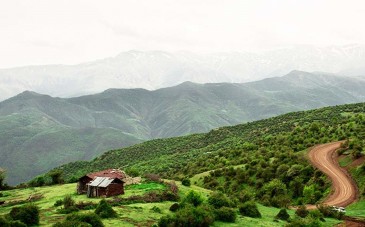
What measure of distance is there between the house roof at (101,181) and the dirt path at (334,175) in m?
25.1

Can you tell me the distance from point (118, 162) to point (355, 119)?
293 feet

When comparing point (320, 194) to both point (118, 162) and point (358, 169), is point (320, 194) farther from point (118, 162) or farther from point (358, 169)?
point (118, 162)

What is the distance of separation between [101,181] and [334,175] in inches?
1349

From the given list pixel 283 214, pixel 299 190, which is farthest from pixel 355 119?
pixel 283 214

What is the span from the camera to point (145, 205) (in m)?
40.1

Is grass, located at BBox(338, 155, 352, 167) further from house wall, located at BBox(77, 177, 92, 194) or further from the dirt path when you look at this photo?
house wall, located at BBox(77, 177, 92, 194)

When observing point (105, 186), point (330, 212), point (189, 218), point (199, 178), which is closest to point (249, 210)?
point (330, 212)

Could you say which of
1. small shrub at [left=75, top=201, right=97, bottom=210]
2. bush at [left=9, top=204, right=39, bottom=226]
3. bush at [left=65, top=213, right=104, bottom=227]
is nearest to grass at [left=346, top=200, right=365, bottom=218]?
small shrub at [left=75, top=201, right=97, bottom=210]

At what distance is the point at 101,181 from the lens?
4934 cm

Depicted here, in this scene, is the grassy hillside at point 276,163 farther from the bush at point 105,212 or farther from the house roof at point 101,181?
the bush at point 105,212

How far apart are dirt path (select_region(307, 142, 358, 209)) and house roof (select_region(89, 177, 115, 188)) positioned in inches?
987

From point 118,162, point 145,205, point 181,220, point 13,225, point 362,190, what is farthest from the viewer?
point 118,162

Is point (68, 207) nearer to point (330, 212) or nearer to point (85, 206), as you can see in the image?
point (85, 206)

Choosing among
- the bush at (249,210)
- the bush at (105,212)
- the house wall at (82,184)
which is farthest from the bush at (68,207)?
the bush at (249,210)
